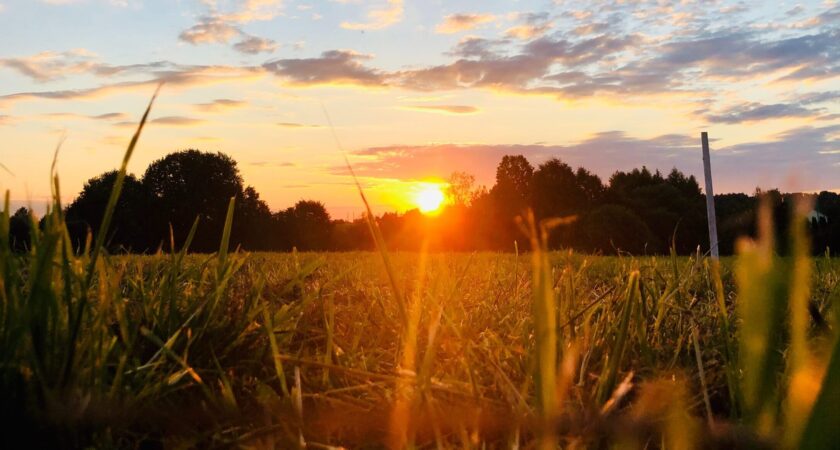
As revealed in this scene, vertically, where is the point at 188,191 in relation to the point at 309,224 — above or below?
above

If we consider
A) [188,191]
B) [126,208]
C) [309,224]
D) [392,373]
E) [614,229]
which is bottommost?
[392,373]

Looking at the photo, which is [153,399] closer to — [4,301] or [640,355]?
[4,301]

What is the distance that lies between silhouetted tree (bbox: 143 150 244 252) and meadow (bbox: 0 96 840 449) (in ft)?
126

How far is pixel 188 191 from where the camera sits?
39719 mm

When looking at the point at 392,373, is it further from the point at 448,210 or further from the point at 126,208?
the point at 448,210

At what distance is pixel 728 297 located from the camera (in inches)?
131

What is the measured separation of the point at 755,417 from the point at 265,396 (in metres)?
1.03

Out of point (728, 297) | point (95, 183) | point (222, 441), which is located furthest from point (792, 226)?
point (95, 183)

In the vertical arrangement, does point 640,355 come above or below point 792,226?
below

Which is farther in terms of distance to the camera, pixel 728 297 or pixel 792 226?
pixel 728 297

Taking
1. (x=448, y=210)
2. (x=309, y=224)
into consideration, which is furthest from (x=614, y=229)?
(x=309, y=224)

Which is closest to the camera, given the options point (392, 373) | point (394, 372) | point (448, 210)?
point (394, 372)

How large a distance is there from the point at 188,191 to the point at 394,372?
40685 millimetres

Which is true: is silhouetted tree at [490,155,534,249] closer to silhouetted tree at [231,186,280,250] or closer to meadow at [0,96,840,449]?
silhouetted tree at [231,186,280,250]
